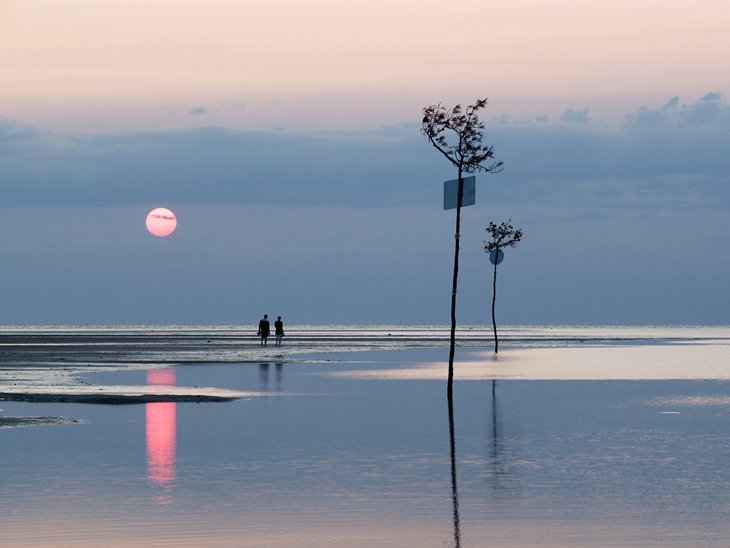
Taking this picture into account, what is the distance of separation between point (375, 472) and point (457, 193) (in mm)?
21213

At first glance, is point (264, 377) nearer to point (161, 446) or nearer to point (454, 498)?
point (161, 446)

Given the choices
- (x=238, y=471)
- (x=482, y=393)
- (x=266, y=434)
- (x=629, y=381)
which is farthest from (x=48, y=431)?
(x=629, y=381)

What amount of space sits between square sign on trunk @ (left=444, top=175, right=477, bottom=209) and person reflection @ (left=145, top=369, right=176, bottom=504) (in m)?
11.3

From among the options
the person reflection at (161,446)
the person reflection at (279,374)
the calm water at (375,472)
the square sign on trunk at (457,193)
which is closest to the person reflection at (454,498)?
the calm water at (375,472)

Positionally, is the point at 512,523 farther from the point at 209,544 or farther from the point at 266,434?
the point at 266,434

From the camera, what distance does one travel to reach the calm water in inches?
599

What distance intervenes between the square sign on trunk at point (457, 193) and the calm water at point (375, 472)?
20.5 feet

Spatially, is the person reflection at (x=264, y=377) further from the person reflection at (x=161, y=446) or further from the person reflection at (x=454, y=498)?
the person reflection at (x=454, y=498)

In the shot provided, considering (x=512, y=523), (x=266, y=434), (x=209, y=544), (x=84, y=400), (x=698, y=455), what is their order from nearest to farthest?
1. (x=209, y=544)
2. (x=512, y=523)
3. (x=698, y=455)
4. (x=266, y=434)
5. (x=84, y=400)

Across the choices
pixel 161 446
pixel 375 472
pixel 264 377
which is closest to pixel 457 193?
pixel 264 377

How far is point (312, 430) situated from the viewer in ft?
93.4

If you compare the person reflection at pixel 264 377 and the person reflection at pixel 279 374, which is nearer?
the person reflection at pixel 264 377

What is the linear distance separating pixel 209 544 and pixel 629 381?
120 feet

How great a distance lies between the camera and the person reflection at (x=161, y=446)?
19.3m
